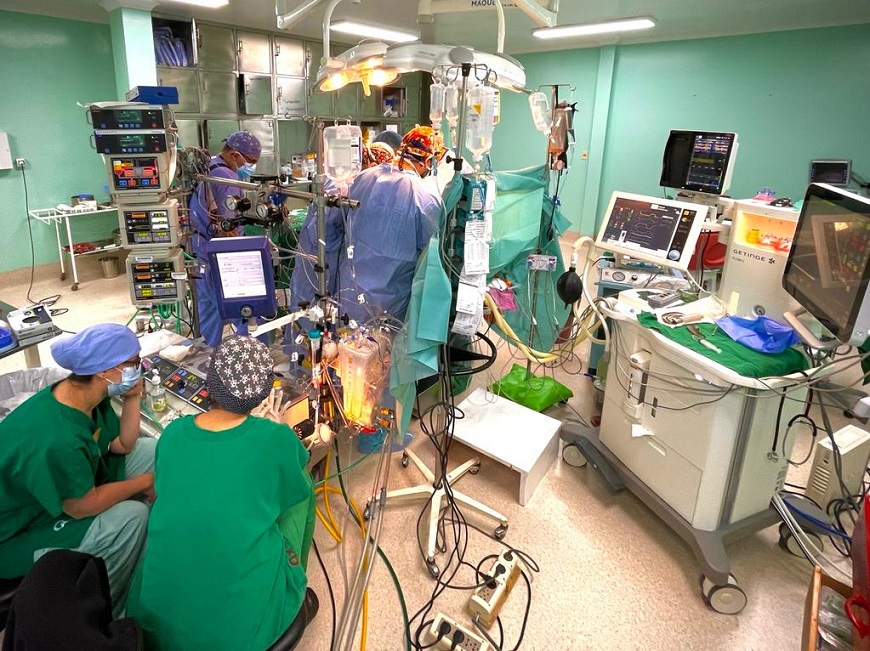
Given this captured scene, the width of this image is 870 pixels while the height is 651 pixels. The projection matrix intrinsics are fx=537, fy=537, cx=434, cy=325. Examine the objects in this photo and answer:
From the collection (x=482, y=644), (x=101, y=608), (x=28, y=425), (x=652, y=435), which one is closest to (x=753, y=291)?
(x=652, y=435)

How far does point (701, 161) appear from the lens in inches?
121

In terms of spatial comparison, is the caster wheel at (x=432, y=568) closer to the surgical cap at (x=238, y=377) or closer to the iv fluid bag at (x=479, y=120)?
the surgical cap at (x=238, y=377)

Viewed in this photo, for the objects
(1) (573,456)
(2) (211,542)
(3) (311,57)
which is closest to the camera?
(2) (211,542)

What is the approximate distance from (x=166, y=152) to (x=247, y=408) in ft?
6.10

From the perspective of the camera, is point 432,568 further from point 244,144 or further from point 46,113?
point 46,113

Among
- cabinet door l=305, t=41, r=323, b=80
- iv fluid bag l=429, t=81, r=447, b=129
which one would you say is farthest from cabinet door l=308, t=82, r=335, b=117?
iv fluid bag l=429, t=81, r=447, b=129

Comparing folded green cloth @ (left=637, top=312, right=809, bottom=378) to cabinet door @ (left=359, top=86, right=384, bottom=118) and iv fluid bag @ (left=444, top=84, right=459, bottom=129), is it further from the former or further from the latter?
cabinet door @ (left=359, top=86, right=384, bottom=118)

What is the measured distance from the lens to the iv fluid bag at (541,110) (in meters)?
2.25

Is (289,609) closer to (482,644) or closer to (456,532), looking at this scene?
(482,644)

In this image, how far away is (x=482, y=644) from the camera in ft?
5.53

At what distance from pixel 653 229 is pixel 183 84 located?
4.99 meters

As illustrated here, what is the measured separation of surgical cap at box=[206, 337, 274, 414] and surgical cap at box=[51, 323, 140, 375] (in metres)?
0.43

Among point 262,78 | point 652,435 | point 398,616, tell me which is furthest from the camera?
point 262,78

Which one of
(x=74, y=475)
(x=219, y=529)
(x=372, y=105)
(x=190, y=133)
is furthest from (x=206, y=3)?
(x=219, y=529)
